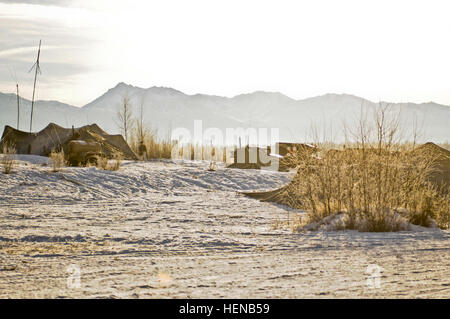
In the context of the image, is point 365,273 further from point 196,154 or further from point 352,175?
point 196,154

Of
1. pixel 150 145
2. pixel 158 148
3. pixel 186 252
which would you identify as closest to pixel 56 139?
pixel 150 145

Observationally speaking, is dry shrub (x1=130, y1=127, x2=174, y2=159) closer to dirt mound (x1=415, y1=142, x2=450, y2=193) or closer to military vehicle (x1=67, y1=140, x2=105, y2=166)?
military vehicle (x1=67, y1=140, x2=105, y2=166)

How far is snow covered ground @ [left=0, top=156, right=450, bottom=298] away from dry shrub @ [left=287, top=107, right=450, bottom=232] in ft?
1.65

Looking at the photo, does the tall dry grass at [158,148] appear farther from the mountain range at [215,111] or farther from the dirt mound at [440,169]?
the mountain range at [215,111]

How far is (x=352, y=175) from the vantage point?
238 inches

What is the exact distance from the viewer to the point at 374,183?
6008mm

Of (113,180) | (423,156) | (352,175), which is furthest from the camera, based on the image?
(113,180)

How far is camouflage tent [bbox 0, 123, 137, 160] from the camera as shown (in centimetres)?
1295

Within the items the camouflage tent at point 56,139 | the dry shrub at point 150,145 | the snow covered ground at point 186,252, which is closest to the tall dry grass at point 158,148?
the dry shrub at point 150,145

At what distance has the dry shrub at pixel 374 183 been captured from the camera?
5855 millimetres

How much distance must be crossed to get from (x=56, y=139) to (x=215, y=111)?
7592 centimetres
